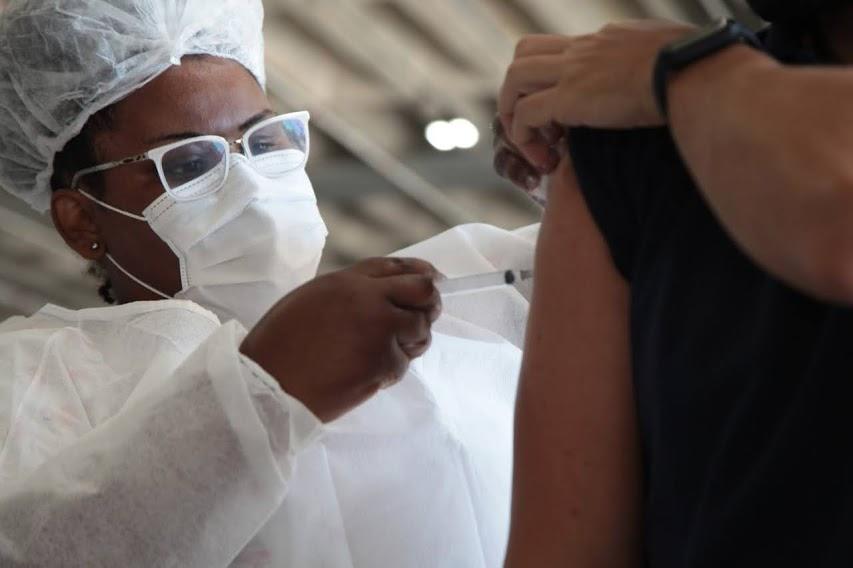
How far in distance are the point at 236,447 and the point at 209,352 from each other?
0.11 metres

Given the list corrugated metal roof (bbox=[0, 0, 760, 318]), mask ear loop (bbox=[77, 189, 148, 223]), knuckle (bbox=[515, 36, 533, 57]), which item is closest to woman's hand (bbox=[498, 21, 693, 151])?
knuckle (bbox=[515, 36, 533, 57])

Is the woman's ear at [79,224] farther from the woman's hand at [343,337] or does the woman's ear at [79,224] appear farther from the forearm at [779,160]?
the forearm at [779,160]

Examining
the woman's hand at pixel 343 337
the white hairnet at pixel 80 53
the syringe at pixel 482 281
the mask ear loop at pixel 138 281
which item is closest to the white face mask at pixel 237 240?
the mask ear loop at pixel 138 281

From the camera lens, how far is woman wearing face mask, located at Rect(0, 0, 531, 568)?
4.07 ft

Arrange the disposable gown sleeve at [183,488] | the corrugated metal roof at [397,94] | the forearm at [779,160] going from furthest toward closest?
the corrugated metal roof at [397,94], the disposable gown sleeve at [183,488], the forearm at [779,160]

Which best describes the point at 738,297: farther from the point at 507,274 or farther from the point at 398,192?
the point at 398,192

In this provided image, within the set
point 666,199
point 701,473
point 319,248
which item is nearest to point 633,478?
point 701,473

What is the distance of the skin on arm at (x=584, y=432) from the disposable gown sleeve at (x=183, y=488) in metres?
0.41

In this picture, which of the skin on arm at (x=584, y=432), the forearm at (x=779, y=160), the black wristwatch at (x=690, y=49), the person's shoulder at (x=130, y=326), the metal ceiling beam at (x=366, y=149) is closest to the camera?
the forearm at (x=779, y=160)

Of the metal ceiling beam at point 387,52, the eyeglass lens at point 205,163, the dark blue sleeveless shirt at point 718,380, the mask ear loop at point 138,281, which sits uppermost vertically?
the dark blue sleeveless shirt at point 718,380

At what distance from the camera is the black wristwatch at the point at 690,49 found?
740mm

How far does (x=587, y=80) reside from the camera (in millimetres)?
857

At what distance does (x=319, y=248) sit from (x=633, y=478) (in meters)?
1.00

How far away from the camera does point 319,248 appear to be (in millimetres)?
1797
